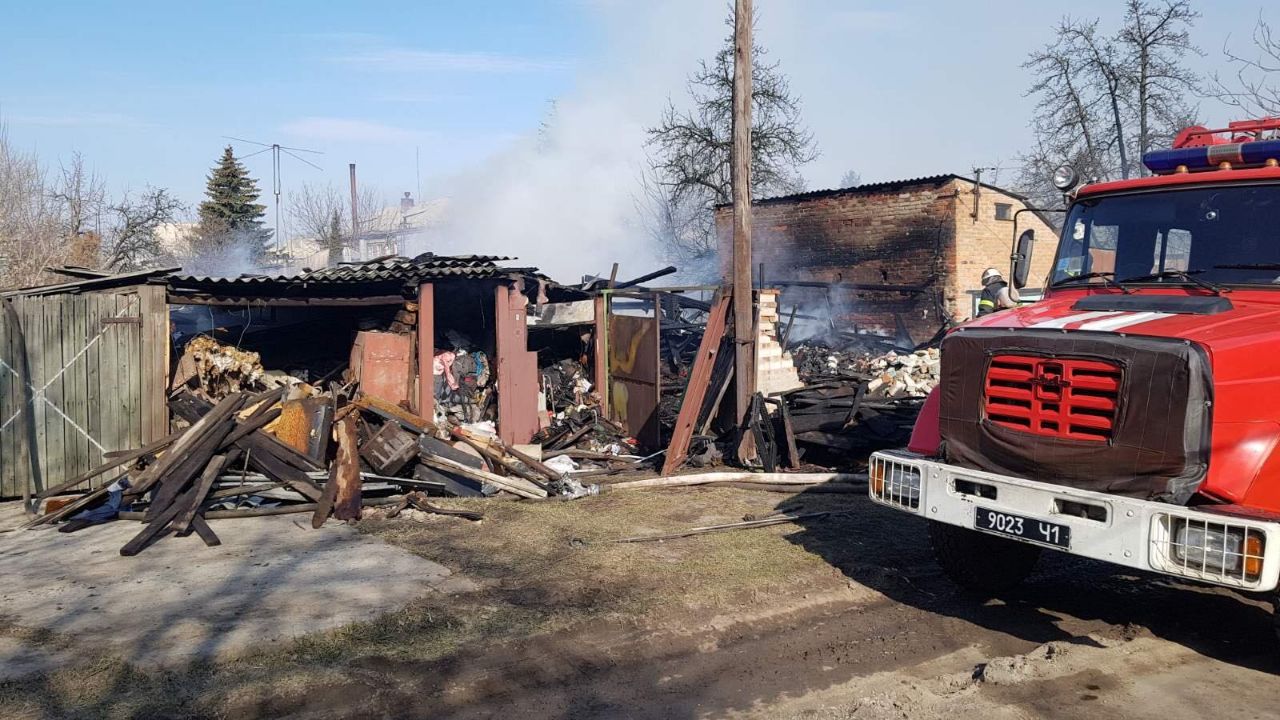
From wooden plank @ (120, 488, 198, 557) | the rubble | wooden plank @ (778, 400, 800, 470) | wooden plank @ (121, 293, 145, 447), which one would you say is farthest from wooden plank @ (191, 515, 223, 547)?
the rubble

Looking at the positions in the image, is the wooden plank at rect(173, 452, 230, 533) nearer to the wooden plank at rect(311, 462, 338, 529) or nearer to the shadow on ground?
the wooden plank at rect(311, 462, 338, 529)

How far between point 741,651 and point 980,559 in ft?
6.18

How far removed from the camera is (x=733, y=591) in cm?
623

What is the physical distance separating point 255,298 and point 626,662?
8799mm

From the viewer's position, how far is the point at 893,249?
21.6 metres

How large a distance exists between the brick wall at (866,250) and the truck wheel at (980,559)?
15411 millimetres

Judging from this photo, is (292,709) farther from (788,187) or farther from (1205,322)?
(788,187)

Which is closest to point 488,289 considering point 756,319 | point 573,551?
point 756,319

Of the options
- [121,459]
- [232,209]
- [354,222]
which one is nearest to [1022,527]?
[121,459]

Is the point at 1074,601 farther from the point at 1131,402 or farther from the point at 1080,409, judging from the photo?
the point at 1131,402

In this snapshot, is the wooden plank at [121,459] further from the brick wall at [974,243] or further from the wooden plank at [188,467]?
the brick wall at [974,243]

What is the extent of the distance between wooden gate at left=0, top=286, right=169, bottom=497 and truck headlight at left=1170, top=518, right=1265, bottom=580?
10.4 metres

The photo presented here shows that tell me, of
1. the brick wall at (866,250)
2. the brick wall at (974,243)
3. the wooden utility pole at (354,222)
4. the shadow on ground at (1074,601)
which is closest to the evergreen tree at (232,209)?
the wooden utility pole at (354,222)

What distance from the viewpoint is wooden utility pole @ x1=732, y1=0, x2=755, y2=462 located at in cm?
1149
